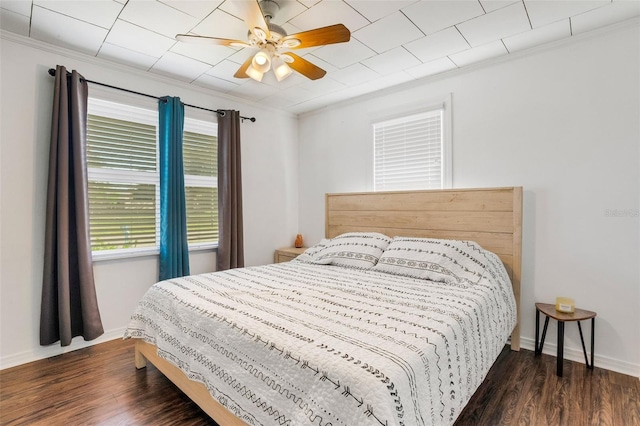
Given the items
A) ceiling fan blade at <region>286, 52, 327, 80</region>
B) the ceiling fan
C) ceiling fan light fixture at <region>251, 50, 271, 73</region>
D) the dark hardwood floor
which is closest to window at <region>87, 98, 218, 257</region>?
the dark hardwood floor

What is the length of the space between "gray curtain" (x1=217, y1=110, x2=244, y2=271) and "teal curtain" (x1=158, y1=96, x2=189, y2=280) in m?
0.42

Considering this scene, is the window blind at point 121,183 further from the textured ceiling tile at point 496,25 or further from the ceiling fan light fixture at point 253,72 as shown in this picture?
the textured ceiling tile at point 496,25

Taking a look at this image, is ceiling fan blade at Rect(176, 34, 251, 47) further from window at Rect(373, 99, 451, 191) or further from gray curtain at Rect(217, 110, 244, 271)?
window at Rect(373, 99, 451, 191)

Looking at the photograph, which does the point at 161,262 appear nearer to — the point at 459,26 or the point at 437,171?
the point at 437,171

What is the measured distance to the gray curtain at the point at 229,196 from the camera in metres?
3.52

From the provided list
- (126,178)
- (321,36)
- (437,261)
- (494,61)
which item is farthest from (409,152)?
(126,178)

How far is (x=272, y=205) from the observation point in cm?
419

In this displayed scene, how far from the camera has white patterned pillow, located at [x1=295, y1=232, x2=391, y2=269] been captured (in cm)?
283

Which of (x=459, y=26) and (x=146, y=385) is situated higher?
→ (x=459, y=26)

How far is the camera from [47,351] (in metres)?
2.54

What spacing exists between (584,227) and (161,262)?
3.62 meters

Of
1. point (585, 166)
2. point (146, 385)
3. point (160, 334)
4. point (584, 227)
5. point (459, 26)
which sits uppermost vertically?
point (459, 26)

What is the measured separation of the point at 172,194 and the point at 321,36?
208cm

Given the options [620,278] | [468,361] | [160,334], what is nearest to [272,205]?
[160,334]
